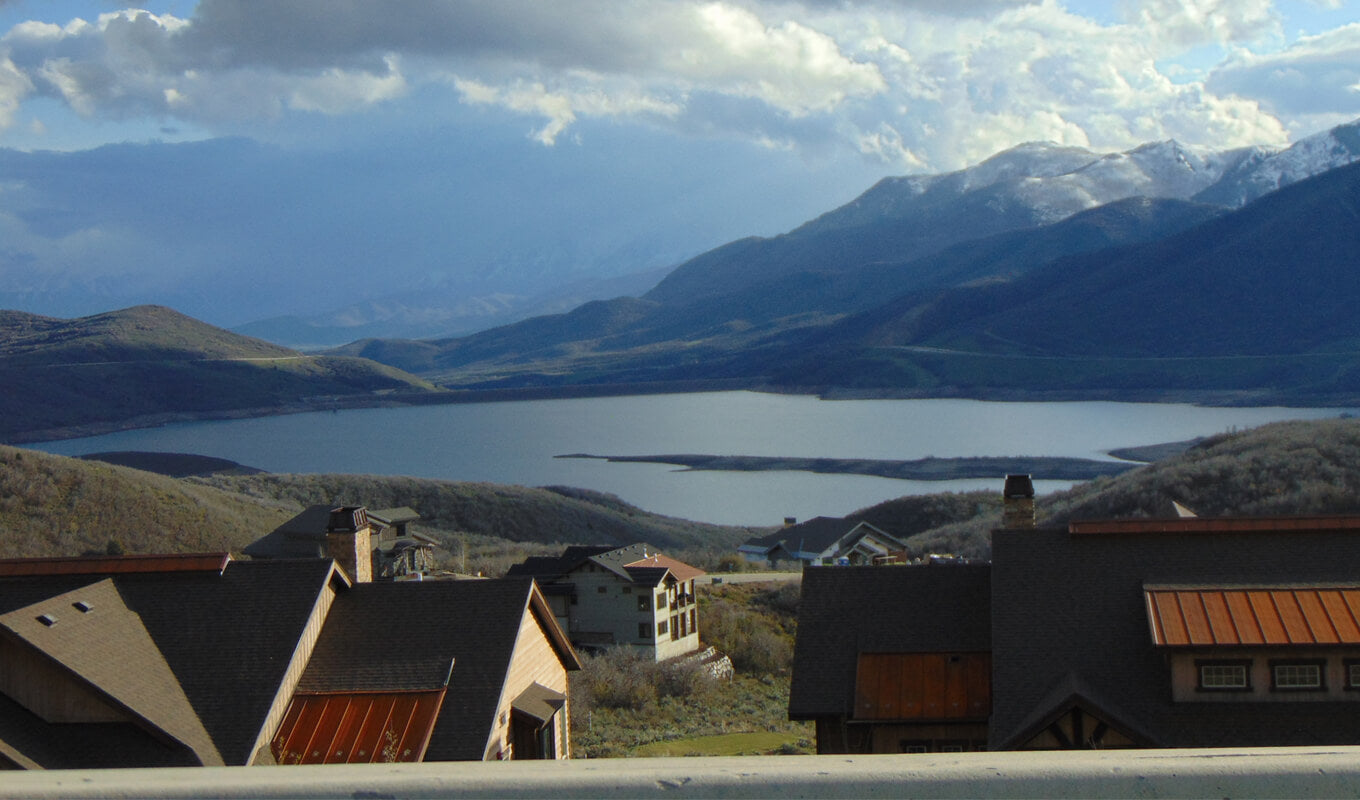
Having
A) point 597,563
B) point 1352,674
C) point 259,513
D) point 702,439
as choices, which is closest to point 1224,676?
point 1352,674

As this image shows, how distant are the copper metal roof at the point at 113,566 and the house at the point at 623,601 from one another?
53.1 ft

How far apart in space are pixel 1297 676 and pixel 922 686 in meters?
3.31

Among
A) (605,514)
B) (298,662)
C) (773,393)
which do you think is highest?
(773,393)

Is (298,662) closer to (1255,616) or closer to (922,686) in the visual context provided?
(922,686)

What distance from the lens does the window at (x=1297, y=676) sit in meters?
10.9

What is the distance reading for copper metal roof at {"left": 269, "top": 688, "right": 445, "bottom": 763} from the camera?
438 inches

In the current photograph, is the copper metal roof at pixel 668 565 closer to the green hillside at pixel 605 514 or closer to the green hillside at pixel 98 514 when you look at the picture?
the green hillside at pixel 605 514

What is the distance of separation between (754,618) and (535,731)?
60.2 ft

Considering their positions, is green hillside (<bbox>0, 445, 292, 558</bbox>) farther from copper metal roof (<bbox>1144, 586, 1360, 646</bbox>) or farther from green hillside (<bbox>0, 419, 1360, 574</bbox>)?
copper metal roof (<bbox>1144, 586, 1360, 646</bbox>)

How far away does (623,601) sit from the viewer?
29500mm

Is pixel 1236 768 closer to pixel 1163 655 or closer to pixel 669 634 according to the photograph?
pixel 1163 655

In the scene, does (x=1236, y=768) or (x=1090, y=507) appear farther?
(x=1090, y=507)

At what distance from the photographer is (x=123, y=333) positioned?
649ft

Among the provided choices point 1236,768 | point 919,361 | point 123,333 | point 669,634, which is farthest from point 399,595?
point 123,333
